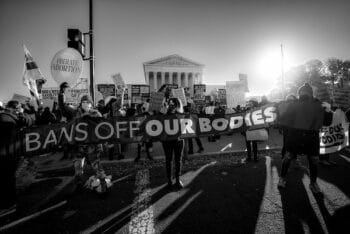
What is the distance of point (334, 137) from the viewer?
4996mm

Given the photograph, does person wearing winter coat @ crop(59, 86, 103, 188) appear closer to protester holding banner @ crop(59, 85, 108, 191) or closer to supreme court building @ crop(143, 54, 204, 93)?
protester holding banner @ crop(59, 85, 108, 191)

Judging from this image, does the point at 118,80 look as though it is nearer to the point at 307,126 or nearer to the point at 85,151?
the point at 85,151

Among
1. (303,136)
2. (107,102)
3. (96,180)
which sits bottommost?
(96,180)

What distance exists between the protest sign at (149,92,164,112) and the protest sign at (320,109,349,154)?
143 inches

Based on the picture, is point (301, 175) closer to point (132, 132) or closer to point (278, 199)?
point (278, 199)

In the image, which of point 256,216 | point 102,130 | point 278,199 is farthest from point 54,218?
point 278,199

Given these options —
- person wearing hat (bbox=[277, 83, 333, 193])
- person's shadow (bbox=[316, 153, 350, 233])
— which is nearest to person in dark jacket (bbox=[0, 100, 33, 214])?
person's shadow (bbox=[316, 153, 350, 233])

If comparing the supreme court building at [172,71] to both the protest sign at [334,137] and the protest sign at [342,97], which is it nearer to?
the protest sign at [342,97]

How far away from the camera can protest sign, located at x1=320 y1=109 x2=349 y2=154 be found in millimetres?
4848

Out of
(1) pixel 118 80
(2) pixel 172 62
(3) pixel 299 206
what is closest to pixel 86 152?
(3) pixel 299 206

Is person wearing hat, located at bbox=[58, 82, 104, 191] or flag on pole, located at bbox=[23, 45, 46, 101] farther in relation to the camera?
flag on pole, located at bbox=[23, 45, 46, 101]

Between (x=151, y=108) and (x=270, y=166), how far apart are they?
3286mm

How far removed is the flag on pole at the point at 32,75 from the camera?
6852 millimetres

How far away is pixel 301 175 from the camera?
456cm
